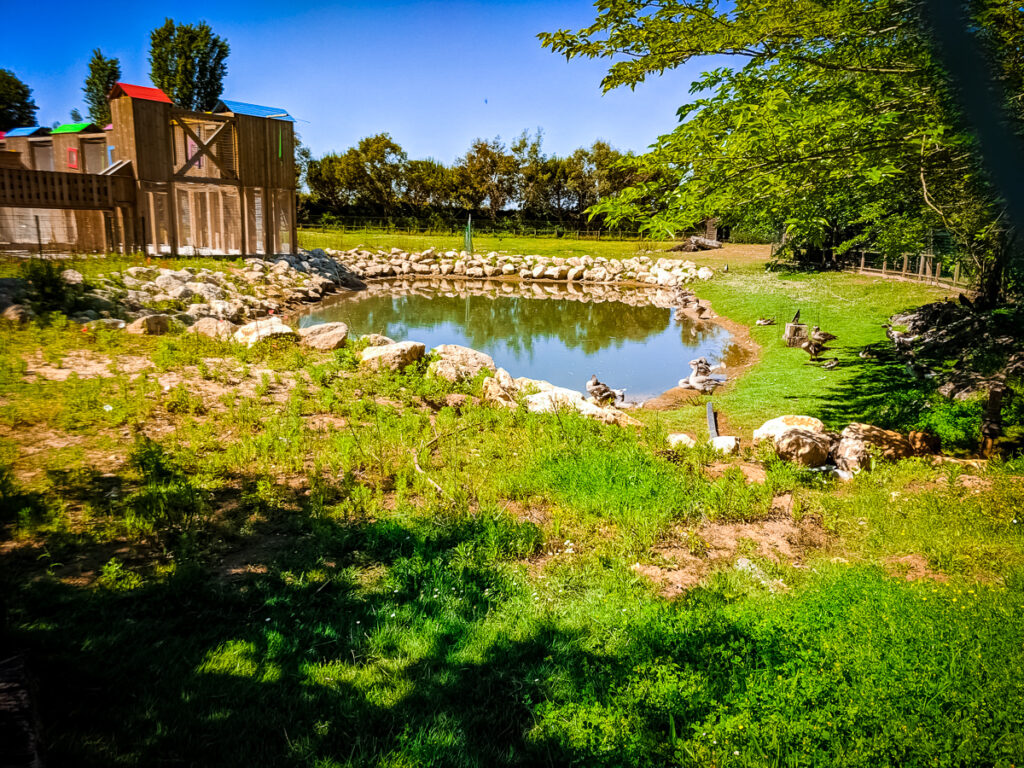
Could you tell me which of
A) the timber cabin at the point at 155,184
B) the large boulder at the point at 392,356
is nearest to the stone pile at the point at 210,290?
the timber cabin at the point at 155,184

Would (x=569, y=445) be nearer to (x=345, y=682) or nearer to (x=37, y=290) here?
(x=345, y=682)

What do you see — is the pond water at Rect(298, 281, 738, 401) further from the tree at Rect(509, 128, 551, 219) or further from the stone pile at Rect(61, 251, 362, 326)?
the tree at Rect(509, 128, 551, 219)

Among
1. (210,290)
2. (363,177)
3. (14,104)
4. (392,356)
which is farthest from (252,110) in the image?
(14,104)

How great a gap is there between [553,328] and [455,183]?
39.0 metres

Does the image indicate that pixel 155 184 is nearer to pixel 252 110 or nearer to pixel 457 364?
pixel 252 110

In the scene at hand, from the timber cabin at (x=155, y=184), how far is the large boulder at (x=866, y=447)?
2066 centimetres

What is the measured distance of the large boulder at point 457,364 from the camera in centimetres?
1011

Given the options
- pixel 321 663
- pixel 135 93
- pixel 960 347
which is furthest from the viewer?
pixel 135 93

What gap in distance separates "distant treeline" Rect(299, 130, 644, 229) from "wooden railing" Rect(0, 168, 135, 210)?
34519 millimetres

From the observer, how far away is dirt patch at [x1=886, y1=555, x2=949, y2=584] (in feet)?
13.7

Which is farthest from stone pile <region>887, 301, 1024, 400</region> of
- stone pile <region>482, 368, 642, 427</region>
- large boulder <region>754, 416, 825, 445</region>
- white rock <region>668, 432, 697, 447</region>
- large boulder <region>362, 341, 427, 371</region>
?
large boulder <region>362, 341, 427, 371</region>

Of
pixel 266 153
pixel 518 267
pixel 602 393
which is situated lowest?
pixel 602 393

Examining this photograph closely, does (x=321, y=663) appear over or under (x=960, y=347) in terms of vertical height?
under

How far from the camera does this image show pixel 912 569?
4.35 meters
